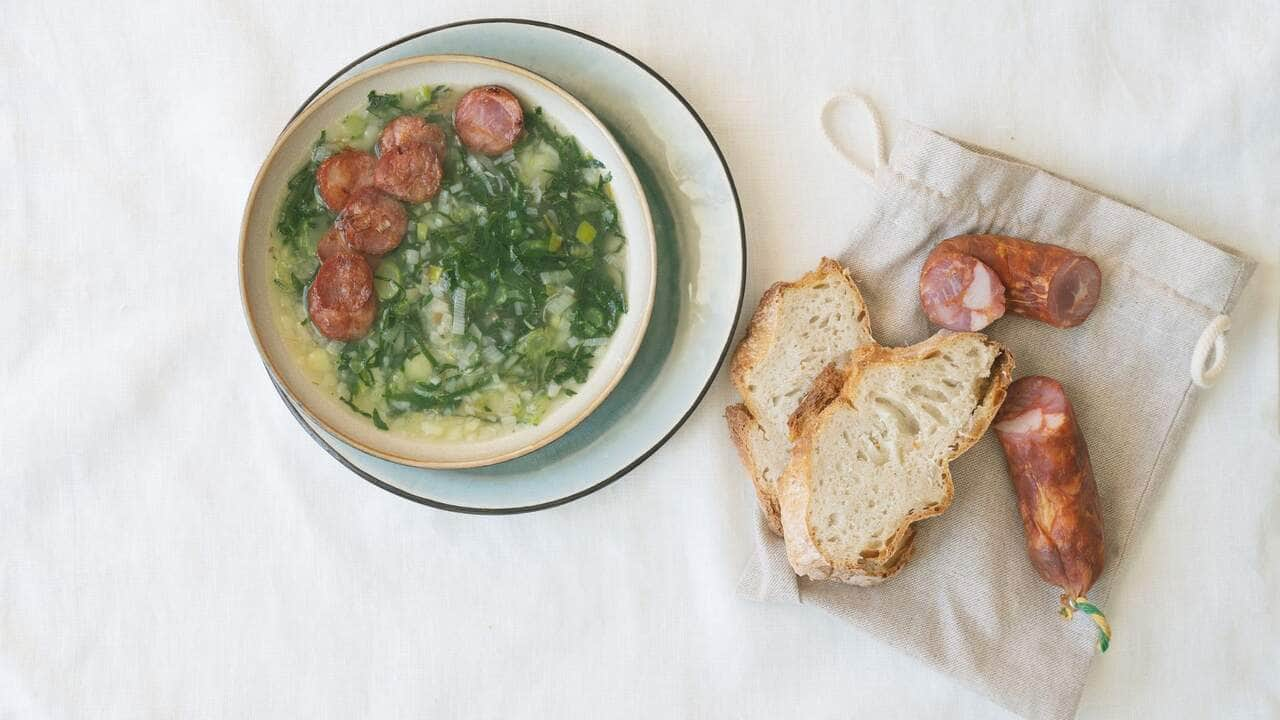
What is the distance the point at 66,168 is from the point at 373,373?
933 millimetres

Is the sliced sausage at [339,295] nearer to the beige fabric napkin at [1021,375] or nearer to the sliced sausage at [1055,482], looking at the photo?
the beige fabric napkin at [1021,375]

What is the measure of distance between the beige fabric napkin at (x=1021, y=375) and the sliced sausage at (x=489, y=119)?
2.58 feet

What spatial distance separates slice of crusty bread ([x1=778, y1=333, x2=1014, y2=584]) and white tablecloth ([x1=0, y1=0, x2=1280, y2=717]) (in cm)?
23

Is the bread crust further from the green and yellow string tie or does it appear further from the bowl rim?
the green and yellow string tie

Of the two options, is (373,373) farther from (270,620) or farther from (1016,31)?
(1016,31)

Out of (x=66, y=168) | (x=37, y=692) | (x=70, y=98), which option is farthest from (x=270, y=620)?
(x=70, y=98)

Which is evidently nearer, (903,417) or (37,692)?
(903,417)

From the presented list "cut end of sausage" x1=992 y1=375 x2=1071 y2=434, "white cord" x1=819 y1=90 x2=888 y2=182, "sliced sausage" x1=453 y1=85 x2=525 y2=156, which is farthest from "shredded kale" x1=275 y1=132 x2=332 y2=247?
"cut end of sausage" x1=992 y1=375 x2=1071 y2=434

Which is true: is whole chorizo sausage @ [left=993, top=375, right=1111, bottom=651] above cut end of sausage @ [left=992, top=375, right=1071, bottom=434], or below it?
below

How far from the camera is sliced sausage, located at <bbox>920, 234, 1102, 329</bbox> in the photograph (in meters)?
2.01

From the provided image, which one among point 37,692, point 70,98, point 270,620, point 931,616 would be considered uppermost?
point 70,98

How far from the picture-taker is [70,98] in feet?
7.32

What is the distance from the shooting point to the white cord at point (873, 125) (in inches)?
84.6

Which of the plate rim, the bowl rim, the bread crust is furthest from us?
the bread crust
